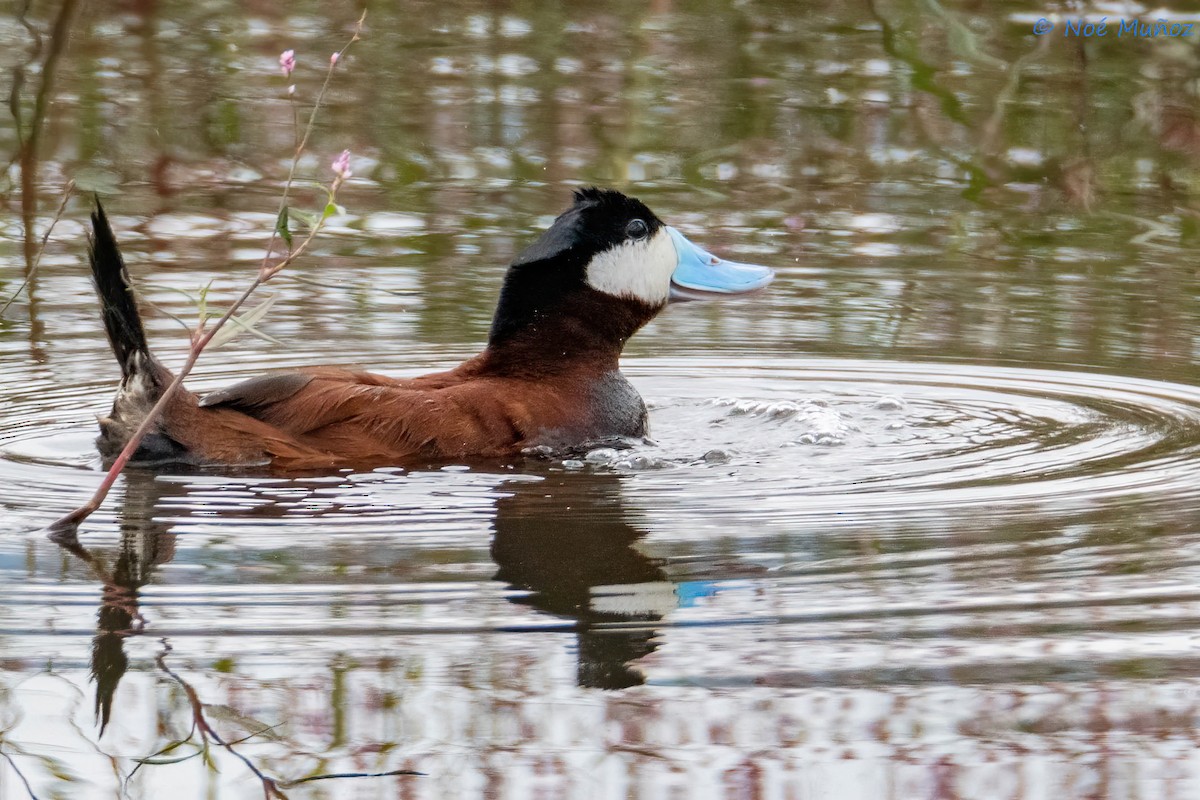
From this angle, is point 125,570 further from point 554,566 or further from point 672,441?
point 672,441

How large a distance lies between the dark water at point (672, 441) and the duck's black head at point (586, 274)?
0.43 meters

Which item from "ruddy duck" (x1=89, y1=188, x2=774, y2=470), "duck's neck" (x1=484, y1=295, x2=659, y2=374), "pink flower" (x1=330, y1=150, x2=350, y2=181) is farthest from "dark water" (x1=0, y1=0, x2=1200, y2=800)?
"pink flower" (x1=330, y1=150, x2=350, y2=181)

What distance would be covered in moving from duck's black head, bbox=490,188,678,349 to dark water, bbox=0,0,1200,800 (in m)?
0.43

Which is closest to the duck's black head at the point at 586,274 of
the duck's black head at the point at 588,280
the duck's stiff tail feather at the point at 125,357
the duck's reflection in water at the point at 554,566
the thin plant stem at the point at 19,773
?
the duck's black head at the point at 588,280

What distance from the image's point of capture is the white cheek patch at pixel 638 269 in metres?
5.64

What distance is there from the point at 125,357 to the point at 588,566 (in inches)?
58.6

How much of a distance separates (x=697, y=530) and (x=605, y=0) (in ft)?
28.6

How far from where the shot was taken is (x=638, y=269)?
226 inches

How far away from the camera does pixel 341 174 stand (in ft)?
13.0

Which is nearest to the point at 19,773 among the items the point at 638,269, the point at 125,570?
the point at 125,570

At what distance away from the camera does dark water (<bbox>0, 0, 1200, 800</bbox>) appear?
10.1 ft

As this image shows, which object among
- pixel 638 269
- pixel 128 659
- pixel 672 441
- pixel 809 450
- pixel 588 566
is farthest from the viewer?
pixel 638 269

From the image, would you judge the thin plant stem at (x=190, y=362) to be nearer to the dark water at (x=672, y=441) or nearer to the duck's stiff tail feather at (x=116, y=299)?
the dark water at (x=672, y=441)

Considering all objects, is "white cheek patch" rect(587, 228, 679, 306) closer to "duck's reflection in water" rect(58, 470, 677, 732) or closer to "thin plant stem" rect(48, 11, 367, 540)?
"duck's reflection in water" rect(58, 470, 677, 732)
